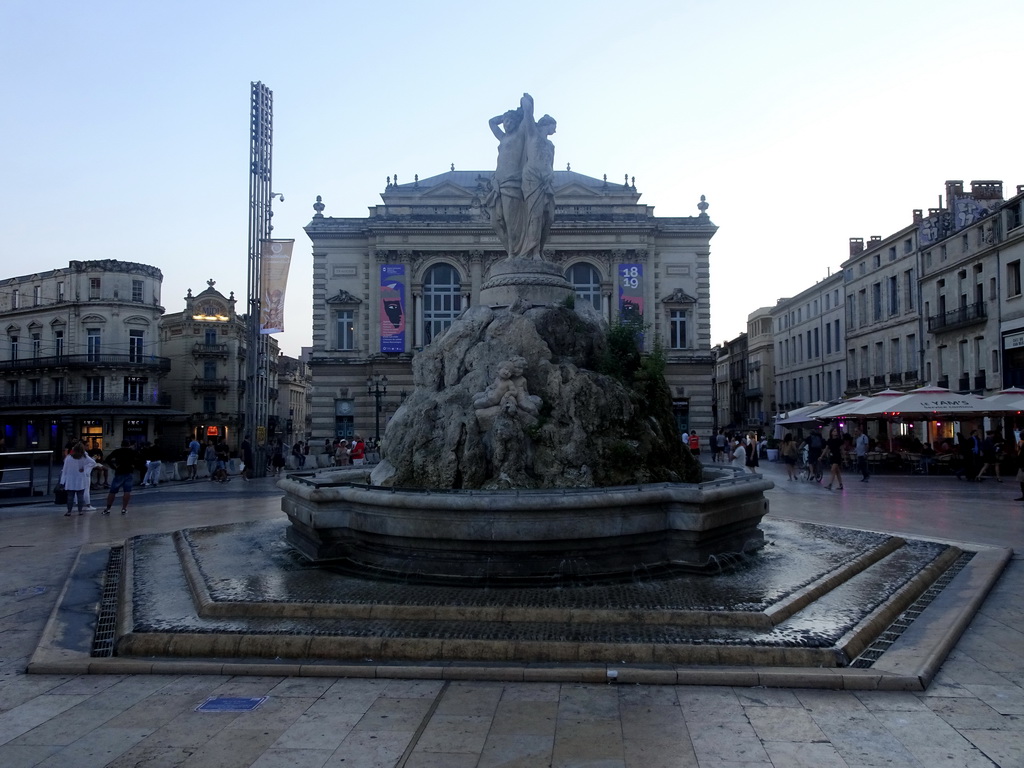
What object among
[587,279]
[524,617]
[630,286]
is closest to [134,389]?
[587,279]

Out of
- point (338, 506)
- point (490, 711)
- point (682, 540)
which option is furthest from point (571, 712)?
point (338, 506)

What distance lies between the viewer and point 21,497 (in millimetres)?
20734

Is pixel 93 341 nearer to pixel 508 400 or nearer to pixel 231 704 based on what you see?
pixel 508 400

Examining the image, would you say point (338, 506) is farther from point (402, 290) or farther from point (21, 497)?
point (402, 290)

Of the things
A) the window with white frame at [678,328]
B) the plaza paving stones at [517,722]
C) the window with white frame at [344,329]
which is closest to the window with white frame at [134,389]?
the window with white frame at [344,329]

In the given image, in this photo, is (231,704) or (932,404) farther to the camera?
(932,404)

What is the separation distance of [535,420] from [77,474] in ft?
38.9

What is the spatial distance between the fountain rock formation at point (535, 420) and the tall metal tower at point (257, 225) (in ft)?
61.3

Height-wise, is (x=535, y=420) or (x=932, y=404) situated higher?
(x=932, y=404)

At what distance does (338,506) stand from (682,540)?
12.7 ft

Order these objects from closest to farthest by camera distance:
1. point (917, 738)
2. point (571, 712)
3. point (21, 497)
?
point (917, 738) < point (571, 712) < point (21, 497)

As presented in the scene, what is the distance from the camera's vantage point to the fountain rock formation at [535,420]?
32.3ft

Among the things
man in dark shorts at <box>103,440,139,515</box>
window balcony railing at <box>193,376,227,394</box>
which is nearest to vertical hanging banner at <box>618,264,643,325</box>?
window balcony railing at <box>193,376,227,394</box>

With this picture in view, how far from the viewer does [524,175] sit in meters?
13.8
